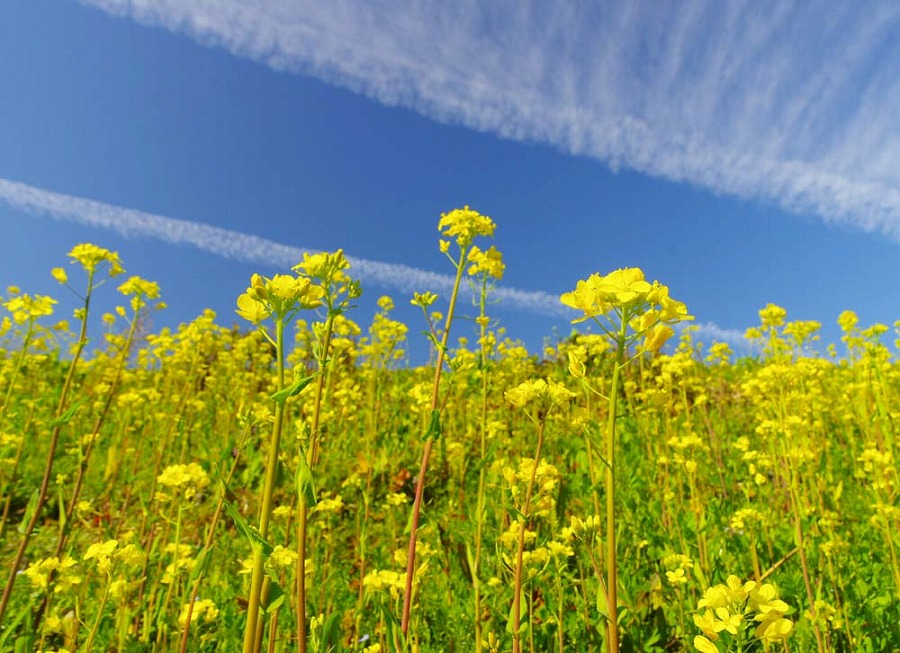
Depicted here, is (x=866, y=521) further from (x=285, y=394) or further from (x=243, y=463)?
(x=243, y=463)

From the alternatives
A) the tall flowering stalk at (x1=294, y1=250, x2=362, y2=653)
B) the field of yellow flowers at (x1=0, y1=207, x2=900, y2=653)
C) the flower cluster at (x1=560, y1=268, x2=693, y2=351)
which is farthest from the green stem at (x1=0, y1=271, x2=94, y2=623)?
the flower cluster at (x1=560, y1=268, x2=693, y2=351)

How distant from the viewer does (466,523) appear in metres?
3.78

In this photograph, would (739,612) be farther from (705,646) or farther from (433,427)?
(433,427)

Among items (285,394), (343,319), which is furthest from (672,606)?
(343,319)

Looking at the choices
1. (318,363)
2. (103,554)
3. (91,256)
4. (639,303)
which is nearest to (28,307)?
(91,256)

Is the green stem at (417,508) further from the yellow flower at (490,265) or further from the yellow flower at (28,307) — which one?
the yellow flower at (28,307)

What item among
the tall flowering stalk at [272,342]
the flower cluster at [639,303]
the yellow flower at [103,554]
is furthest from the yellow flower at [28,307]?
the flower cluster at [639,303]

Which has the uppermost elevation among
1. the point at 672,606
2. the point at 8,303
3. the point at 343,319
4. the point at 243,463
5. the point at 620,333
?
the point at 343,319

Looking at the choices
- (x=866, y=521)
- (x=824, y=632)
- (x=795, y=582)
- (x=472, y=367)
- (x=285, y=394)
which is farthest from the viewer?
(x=866, y=521)

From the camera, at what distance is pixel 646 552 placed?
3.35 meters

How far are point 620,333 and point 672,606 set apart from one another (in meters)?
2.03

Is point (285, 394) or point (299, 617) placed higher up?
point (285, 394)

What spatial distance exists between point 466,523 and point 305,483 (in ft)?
8.90

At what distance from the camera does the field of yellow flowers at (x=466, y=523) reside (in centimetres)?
142
